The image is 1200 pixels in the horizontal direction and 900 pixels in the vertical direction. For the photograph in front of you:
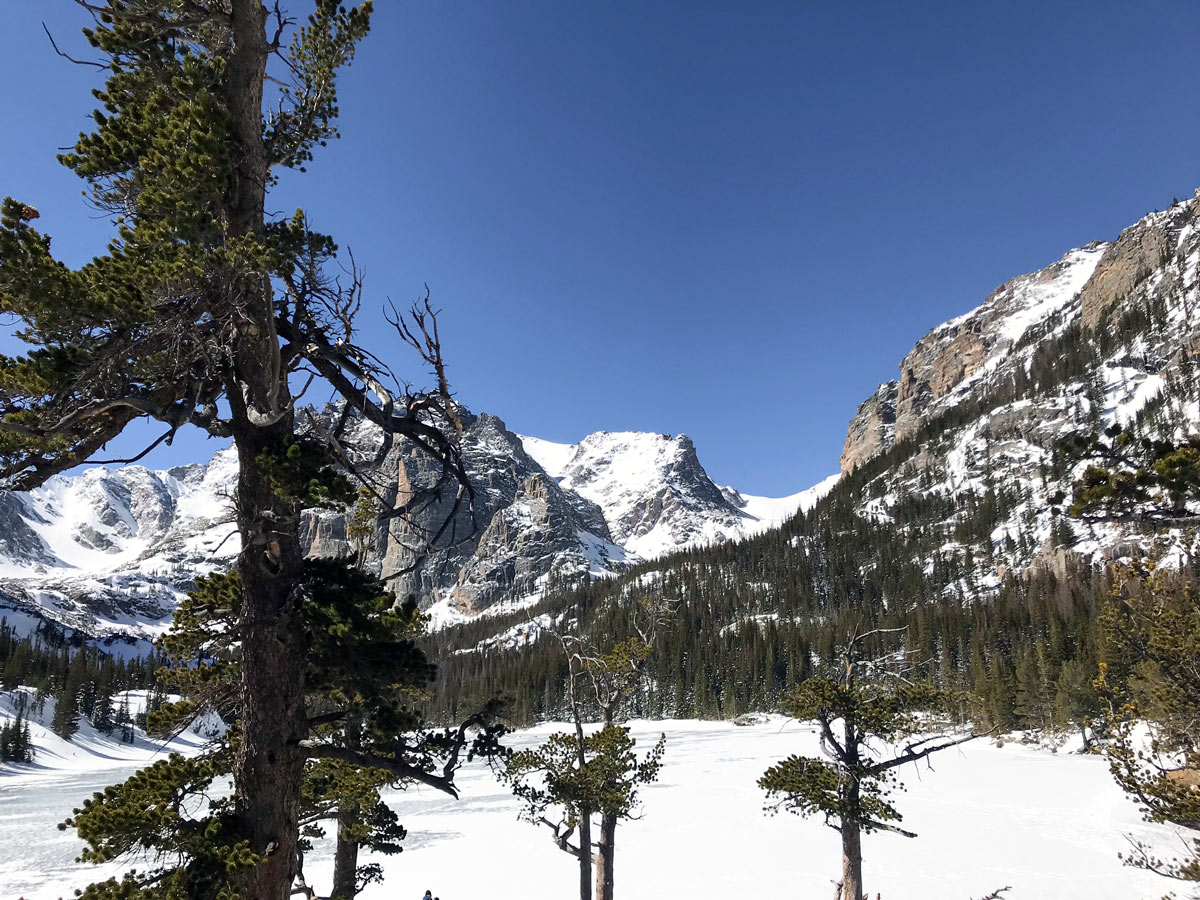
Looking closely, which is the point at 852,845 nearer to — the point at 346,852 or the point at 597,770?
the point at 597,770

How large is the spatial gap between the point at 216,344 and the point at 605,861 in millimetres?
14223

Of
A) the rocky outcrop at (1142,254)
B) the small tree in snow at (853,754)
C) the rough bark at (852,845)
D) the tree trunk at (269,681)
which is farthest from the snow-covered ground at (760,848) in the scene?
the rocky outcrop at (1142,254)

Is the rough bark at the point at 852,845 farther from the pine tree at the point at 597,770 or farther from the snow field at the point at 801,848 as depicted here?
the snow field at the point at 801,848

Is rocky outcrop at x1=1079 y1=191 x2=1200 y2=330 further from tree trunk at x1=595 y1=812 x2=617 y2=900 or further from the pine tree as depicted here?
tree trunk at x1=595 y1=812 x2=617 y2=900

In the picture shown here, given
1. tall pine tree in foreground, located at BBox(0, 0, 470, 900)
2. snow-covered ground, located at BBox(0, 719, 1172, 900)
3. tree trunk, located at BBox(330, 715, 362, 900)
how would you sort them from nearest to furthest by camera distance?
1. tall pine tree in foreground, located at BBox(0, 0, 470, 900)
2. tree trunk, located at BBox(330, 715, 362, 900)
3. snow-covered ground, located at BBox(0, 719, 1172, 900)

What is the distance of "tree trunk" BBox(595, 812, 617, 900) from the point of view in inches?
565

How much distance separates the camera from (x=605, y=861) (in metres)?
14.5

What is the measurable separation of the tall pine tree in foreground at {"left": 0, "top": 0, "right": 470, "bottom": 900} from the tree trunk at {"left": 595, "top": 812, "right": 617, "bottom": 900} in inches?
423

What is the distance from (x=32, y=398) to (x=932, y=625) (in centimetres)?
10434

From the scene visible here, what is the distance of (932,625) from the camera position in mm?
91562

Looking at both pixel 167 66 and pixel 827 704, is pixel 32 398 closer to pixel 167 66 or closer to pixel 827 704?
pixel 167 66

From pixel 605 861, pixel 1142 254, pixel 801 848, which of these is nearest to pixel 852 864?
pixel 605 861

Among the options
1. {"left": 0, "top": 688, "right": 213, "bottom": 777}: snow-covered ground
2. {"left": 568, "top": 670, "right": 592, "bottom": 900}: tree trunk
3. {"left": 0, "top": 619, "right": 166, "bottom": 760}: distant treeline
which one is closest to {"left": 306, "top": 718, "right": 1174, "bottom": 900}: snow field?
{"left": 568, "top": 670, "right": 592, "bottom": 900}: tree trunk

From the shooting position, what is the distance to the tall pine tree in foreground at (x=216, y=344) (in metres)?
4.86
